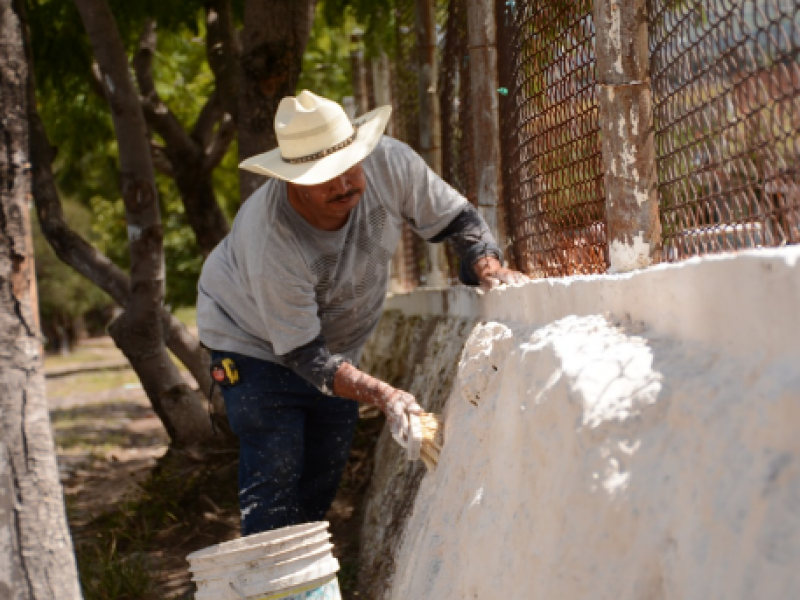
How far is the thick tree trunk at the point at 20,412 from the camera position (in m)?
3.19

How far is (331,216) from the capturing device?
3.76 meters

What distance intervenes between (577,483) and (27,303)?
6.57 feet

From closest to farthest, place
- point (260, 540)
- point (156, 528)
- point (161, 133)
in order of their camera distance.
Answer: point (260, 540)
point (156, 528)
point (161, 133)

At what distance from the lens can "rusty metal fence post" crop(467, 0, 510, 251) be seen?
4.12 m

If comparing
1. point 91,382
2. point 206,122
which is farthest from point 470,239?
point 91,382

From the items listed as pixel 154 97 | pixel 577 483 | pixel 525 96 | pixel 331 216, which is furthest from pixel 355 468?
pixel 577 483

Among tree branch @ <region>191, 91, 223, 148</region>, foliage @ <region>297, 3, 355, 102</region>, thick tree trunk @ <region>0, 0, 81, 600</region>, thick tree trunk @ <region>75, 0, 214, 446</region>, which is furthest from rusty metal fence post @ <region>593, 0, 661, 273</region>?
foliage @ <region>297, 3, 355, 102</region>

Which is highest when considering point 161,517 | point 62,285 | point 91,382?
point 62,285

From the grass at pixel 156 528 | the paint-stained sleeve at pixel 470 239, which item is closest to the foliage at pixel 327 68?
the grass at pixel 156 528

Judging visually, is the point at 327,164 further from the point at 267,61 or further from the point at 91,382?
the point at 91,382

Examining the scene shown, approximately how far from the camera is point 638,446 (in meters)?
1.96

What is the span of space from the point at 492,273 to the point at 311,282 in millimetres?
679

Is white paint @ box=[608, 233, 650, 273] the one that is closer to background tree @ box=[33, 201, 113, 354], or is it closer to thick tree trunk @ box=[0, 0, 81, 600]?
thick tree trunk @ box=[0, 0, 81, 600]

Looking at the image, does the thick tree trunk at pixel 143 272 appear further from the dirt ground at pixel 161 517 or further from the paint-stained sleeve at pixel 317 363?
the paint-stained sleeve at pixel 317 363
